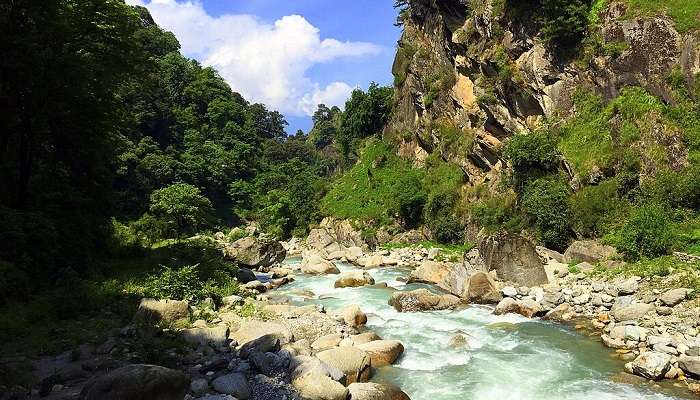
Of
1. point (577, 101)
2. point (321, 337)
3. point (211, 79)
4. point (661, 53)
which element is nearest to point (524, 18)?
point (577, 101)

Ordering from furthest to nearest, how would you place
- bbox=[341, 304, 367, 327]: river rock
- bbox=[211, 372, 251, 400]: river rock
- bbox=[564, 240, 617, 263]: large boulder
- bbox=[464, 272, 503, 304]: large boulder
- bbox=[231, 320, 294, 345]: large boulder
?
bbox=[564, 240, 617, 263]: large boulder
bbox=[464, 272, 503, 304]: large boulder
bbox=[341, 304, 367, 327]: river rock
bbox=[231, 320, 294, 345]: large boulder
bbox=[211, 372, 251, 400]: river rock

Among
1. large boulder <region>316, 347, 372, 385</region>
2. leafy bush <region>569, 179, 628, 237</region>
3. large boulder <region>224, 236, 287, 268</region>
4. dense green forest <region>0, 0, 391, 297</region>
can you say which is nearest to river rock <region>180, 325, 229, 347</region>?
large boulder <region>316, 347, 372, 385</region>

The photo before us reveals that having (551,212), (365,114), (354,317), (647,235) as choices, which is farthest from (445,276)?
(365,114)

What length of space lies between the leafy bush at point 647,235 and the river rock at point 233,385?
60.9ft

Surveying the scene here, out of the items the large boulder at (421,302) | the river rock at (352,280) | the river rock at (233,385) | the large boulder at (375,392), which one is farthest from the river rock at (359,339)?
the river rock at (352,280)

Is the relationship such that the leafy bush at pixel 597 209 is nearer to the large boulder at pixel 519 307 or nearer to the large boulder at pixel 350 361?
the large boulder at pixel 519 307

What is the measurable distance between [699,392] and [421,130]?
4098cm

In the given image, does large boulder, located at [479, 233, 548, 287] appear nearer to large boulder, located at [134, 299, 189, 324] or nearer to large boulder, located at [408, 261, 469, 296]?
large boulder, located at [408, 261, 469, 296]

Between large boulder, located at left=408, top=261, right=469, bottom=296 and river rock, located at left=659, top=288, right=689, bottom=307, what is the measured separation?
788 cm

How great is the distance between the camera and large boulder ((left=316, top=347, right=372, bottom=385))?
12.5 metres

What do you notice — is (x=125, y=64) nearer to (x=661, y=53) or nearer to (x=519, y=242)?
(x=519, y=242)

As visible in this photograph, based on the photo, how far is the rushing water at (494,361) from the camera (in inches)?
466

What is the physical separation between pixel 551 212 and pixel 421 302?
11.6 metres

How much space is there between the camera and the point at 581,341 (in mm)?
15562
